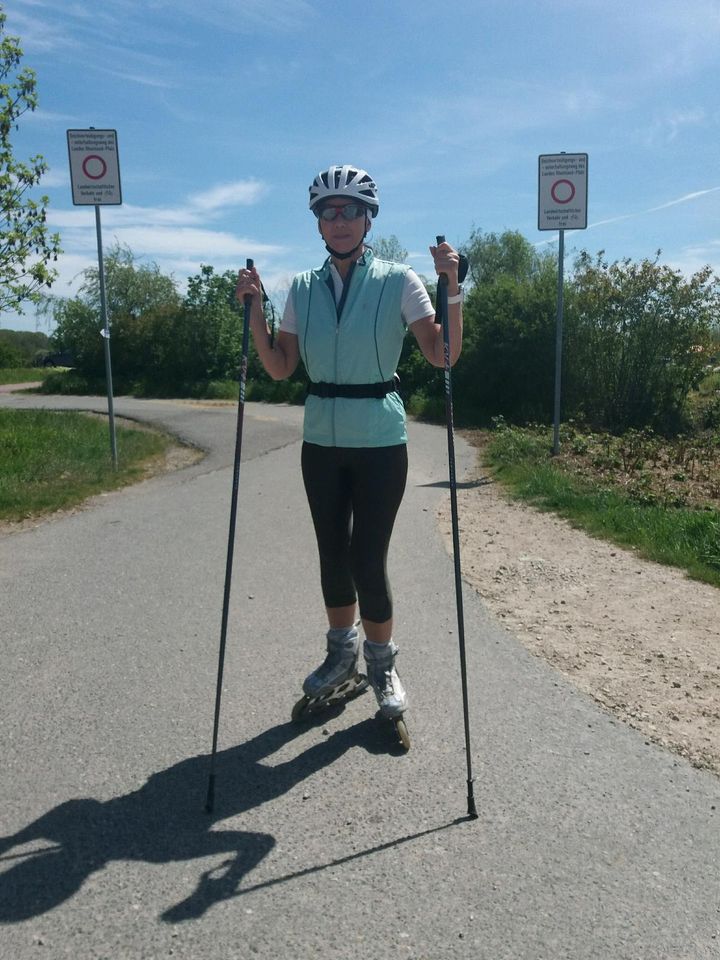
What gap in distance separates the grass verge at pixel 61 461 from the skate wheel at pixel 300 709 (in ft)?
16.7

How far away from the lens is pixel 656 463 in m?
10.8

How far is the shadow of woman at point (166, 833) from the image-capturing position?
2.58 meters

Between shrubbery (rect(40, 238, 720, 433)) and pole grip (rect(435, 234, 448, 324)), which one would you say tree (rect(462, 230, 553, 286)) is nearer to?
shrubbery (rect(40, 238, 720, 433))

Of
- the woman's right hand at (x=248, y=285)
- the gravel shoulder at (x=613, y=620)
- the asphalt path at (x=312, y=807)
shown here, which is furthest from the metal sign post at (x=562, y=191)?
the woman's right hand at (x=248, y=285)

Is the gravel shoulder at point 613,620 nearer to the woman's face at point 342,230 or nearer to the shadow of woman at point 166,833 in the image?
the shadow of woman at point 166,833

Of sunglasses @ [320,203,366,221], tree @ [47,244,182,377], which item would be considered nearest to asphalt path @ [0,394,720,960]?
sunglasses @ [320,203,366,221]

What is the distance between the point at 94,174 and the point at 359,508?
786 centimetres

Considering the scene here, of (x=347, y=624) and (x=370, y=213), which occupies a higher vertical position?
(x=370, y=213)

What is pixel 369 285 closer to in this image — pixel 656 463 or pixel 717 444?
pixel 656 463

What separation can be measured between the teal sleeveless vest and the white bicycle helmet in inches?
9.7

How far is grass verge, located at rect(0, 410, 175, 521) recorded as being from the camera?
850cm

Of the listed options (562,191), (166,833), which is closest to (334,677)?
(166,833)

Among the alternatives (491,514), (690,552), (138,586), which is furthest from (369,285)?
(491,514)

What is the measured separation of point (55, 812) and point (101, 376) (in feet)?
90.3
